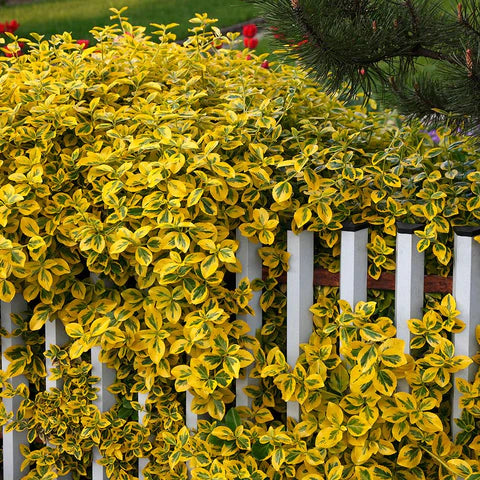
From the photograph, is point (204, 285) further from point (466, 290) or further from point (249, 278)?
point (466, 290)

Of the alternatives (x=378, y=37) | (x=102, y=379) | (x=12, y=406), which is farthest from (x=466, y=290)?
(x=12, y=406)

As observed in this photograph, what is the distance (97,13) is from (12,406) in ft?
35.5

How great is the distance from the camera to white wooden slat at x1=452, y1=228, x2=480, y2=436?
1755 millimetres

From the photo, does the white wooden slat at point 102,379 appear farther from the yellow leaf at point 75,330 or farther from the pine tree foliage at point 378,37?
the pine tree foliage at point 378,37

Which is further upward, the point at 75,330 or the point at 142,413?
the point at 75,330

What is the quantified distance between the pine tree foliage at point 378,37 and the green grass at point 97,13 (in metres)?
9.17

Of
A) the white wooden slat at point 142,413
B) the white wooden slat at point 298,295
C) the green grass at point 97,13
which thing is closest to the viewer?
the white wooden slat at point 298,295

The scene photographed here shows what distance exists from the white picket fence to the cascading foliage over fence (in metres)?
0.03

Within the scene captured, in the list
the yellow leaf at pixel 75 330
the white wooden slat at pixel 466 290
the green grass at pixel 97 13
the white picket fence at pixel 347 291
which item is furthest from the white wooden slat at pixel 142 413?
the green grass at pixel 97 13

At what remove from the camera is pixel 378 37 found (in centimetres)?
182

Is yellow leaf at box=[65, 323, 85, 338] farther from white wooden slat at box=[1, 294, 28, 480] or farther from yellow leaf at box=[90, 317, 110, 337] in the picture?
white wooden slat at box=[1, 294, 28, 480]

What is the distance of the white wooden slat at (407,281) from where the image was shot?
1.79m

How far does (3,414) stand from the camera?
2.13 metres

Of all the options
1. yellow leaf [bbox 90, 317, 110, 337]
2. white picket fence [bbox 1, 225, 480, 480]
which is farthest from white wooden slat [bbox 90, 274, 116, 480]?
yellow leaf [bbox 90, 317, 110, 337]
